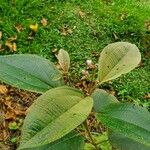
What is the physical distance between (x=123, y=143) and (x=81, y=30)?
265 cm

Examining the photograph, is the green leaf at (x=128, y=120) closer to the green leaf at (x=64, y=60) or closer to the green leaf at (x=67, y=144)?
the green leaf at (x=67, y=144)

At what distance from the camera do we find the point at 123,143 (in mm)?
1539

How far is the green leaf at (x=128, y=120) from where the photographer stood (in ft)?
4.24

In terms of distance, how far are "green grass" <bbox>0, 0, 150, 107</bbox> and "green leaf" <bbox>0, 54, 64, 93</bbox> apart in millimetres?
2123

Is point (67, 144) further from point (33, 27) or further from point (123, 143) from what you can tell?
point (33, 27)

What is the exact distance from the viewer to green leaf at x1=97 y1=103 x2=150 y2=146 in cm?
129

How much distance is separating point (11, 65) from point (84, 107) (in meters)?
0.35

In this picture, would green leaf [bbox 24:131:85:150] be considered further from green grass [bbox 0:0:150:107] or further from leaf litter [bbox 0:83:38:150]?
green grass [bbox 0:0:150:107]

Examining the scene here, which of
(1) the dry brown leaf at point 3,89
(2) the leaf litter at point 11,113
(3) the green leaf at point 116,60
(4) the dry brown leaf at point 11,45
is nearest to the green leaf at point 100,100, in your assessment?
(3) the green leaf at point 116,60

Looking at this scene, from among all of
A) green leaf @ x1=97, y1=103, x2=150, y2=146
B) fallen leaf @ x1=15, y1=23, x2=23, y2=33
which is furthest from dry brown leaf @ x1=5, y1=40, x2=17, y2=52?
green leaf @ x1=97, y1=103, x2=150, y2=146

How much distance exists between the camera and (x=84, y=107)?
1289mm

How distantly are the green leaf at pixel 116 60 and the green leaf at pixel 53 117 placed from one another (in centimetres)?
15

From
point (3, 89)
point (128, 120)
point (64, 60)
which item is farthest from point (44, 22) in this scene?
point (128, 120)

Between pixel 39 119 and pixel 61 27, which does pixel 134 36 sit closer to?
pixel 61 27
